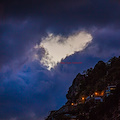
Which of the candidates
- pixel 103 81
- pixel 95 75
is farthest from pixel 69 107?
pixel 95 75

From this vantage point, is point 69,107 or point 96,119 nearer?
point 96,119

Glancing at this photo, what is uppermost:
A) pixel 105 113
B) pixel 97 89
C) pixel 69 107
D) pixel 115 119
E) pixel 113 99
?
pixel 97 89

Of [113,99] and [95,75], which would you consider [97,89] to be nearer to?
[95,75]

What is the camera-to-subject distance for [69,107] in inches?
2264

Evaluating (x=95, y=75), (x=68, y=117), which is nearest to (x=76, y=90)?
(x=95, y=75)

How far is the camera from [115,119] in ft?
100

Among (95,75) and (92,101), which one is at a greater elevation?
(95,75)

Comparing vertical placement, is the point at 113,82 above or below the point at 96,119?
above

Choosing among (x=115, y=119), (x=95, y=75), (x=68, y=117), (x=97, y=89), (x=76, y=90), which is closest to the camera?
(x=115, y=119)

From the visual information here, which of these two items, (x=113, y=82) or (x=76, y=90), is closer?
(x=113, y=82)

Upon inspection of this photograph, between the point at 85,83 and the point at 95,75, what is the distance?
253 inches

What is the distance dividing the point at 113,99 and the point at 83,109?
13460 millimetres

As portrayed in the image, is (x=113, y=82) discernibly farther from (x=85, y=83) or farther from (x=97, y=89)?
(x=85, y=83)

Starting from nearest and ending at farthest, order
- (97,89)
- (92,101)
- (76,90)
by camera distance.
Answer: (92,101)
(97,89)
(76,90)
